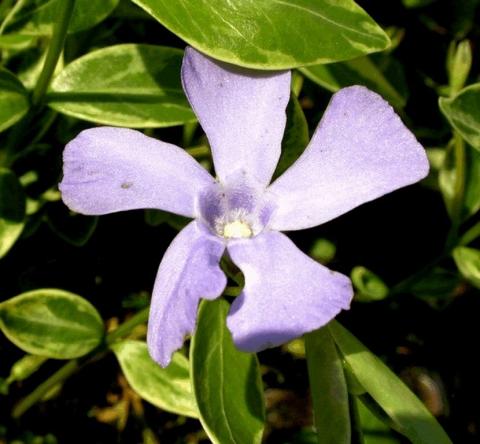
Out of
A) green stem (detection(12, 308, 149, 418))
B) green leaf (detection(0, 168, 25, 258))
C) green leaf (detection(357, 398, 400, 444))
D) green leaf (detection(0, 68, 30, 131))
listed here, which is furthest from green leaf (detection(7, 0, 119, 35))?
green leaf (detection(357, 398, 400, 444))

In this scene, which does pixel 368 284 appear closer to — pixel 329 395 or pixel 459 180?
pixel 459 180

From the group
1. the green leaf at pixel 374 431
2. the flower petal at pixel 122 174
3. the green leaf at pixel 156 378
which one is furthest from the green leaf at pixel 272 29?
the green leaf at pixel 374 431

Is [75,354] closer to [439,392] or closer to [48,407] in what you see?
[48,407]

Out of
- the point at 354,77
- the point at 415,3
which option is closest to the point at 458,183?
the point at 354,77

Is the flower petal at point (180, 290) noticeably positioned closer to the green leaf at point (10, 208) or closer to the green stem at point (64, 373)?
the green stem at point (64, 373)

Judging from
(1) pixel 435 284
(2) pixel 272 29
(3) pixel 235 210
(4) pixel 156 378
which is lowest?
(4) pixel 156 378
